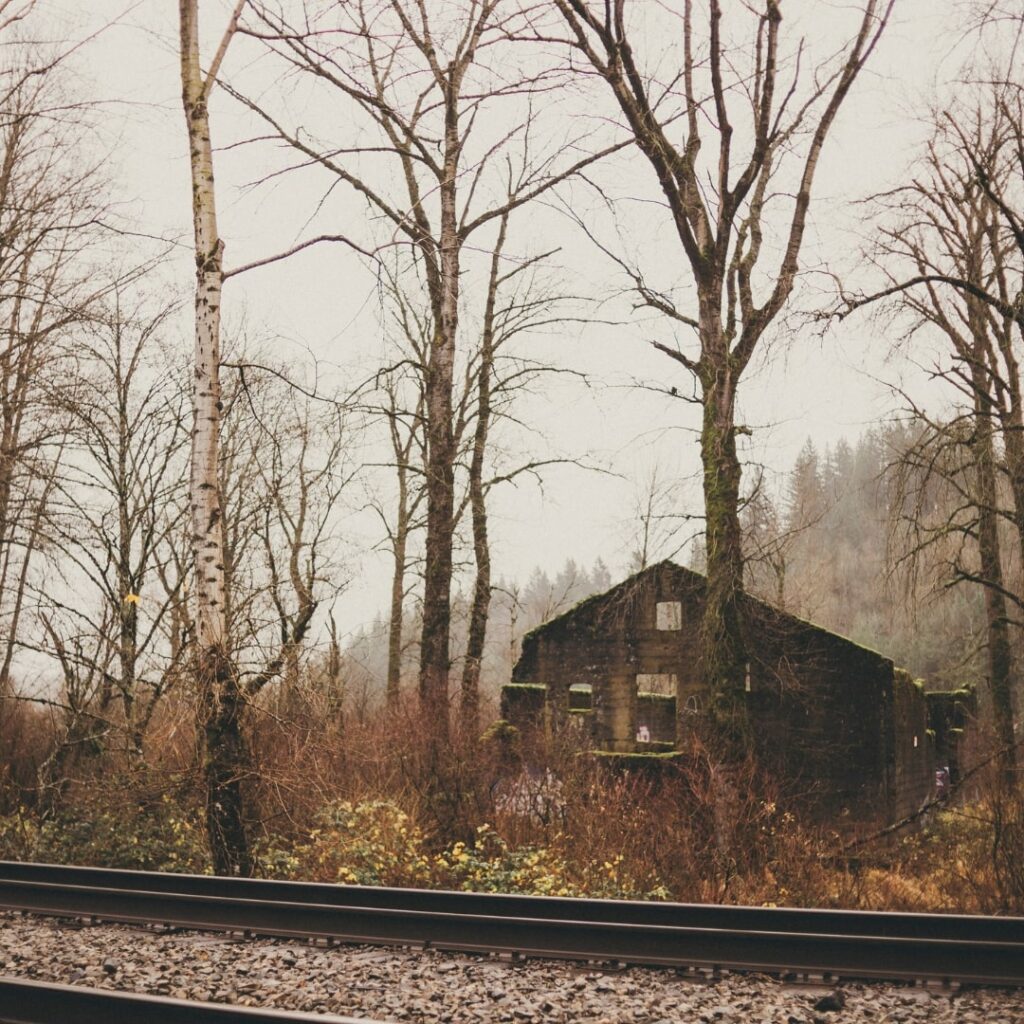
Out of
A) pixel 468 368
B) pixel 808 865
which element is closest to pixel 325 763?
pixel 808 865

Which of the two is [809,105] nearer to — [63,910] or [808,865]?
[808,865]

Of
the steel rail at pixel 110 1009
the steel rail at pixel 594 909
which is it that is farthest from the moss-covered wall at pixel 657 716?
the steel rail at pixel 110 1009

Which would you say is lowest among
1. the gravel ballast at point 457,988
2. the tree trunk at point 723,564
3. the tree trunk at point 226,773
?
the gravel ballast at point 457,988

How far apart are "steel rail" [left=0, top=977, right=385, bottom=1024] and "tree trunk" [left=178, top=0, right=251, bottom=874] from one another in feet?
13.0

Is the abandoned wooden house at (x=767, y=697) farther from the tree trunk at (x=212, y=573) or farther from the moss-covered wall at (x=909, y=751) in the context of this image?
the tree trunk at (x=212, y=573)

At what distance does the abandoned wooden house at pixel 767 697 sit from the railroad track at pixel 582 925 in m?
12.5

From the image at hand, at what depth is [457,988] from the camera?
5422 millimetres

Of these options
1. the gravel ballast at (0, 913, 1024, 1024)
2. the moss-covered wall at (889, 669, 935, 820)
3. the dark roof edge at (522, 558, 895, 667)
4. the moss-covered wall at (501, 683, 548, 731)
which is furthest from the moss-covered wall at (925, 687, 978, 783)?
the gravel ballast at (0, 913, 1024, 1024)

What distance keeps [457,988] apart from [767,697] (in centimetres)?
1971

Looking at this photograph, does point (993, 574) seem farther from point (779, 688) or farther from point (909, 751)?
point (909, 751)

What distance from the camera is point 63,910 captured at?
7301 mm

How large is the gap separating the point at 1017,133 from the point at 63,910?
11360 millimetres

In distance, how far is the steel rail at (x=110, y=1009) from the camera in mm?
4438

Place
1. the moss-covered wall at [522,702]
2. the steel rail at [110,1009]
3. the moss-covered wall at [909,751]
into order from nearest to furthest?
the steel rail at [110,1009], the moss-covered wall at [909,751], the moss-covered wall at [522,702]
